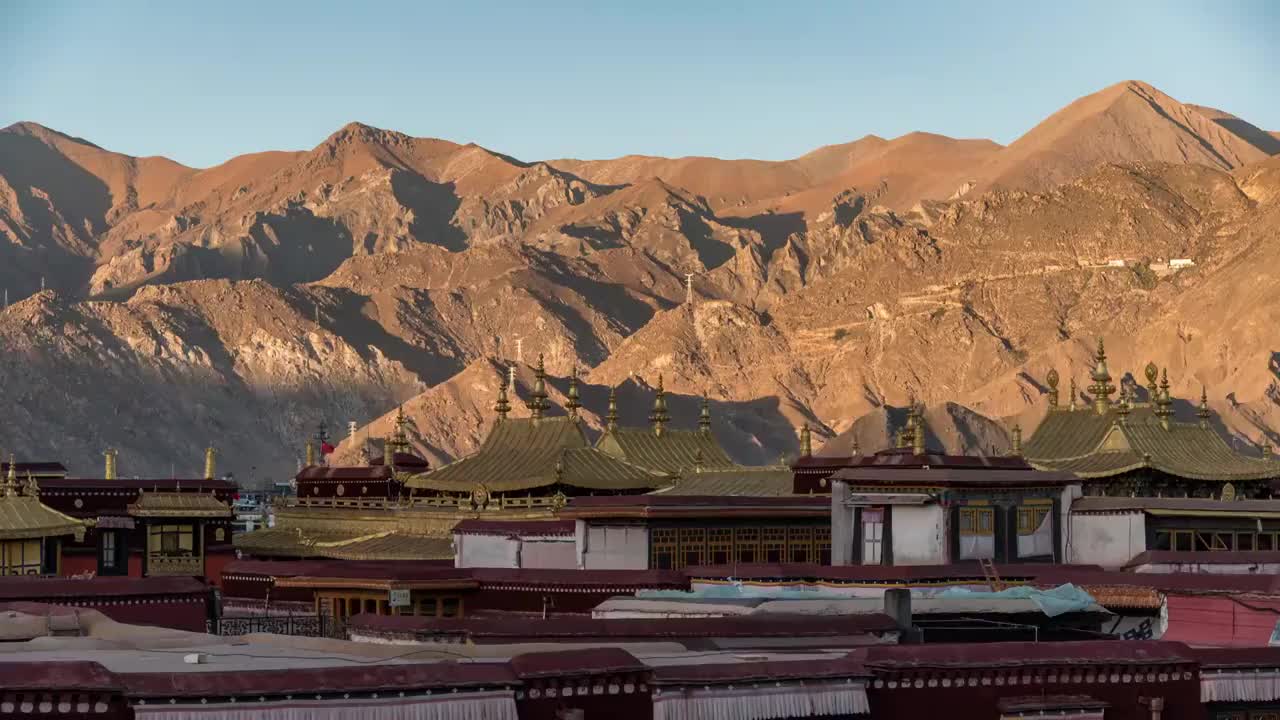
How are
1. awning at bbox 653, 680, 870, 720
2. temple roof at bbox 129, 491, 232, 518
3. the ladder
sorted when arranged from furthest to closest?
temple roof at bbox 129, 491, 232, 518
the ladder
awning at bbox 653, 680, 870, 720

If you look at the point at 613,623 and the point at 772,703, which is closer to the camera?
the point at 772,703

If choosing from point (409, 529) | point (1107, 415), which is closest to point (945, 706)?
point (409, 529)

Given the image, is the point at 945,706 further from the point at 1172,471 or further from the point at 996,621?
the point at 1172,471

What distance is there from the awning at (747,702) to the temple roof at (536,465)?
48180 mm

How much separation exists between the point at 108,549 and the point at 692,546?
24.3 metres

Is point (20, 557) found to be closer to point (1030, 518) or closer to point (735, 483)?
point (1030, 518)

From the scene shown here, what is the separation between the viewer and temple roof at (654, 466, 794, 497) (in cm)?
7769

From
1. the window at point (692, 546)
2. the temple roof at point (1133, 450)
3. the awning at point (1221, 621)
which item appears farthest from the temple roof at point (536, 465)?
the awning at point (1221, 621)

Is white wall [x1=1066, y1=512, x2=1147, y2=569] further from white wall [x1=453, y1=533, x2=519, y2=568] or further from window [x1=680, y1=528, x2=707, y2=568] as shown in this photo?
white wall [x1=453, y1=533, x2=519, y2=568]

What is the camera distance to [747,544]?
6316cm

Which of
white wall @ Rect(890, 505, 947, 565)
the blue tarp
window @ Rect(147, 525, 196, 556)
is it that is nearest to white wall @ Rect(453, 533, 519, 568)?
white wall @ Rect(890, 505, 947, 565)

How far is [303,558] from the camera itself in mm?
76812

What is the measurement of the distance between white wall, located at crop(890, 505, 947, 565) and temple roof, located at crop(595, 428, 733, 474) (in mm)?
29058

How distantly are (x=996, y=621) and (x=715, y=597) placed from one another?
5.40 meters
